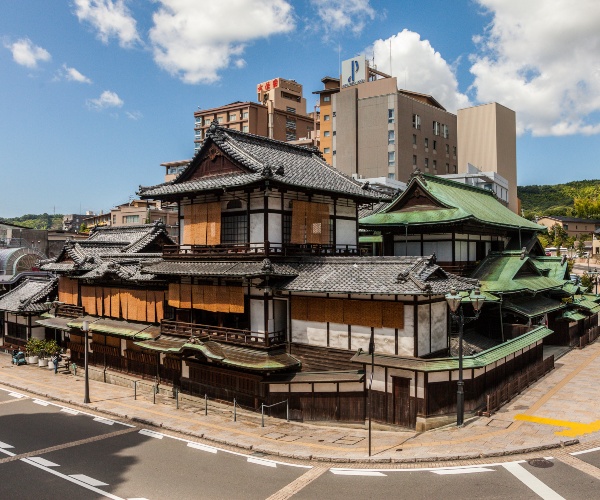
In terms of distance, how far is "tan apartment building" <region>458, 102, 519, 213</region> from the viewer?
9919 centimetres

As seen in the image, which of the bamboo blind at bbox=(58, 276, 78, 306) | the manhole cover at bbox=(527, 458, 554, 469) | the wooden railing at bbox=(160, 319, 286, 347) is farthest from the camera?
the bamboo blind at bbox=(58, 276, 78, 306)

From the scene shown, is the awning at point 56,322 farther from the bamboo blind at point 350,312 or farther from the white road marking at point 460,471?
the white road marking at point 460,471

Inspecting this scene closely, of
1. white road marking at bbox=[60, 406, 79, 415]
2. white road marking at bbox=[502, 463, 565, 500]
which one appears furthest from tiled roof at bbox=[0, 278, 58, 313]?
white road marking at bbox=[502, 463, 565, 500]

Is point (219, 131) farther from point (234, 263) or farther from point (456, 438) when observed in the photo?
point (456, 438)

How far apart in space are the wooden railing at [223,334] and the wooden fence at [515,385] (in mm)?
11581

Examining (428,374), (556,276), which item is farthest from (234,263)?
(556,276)

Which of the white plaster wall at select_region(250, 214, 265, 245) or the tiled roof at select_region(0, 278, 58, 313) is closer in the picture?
the white plaster wall at select_region(250, 214, 265, 245)

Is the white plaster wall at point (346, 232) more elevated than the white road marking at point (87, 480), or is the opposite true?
the white plaster wall at point (346, 232)

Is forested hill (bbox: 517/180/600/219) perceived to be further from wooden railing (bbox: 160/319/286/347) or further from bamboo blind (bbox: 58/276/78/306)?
wooden railing (bbox: 160/319/286/347)

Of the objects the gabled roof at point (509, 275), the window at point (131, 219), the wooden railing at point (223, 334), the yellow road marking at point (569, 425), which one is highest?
the window at point (131, 219)

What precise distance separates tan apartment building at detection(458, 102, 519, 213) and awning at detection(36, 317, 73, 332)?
80779mm

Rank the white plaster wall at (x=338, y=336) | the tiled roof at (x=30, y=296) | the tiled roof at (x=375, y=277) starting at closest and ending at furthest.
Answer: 1. the tiled roof at (x=375, y=277)
2. the white plaster wall at (x=338, y=336)
3. the tiled roof at (x=30, y=296)

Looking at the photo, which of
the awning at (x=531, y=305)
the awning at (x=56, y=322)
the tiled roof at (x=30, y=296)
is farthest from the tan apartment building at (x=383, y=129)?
the awning at (x=56, y=322)

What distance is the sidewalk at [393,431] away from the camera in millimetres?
20625
